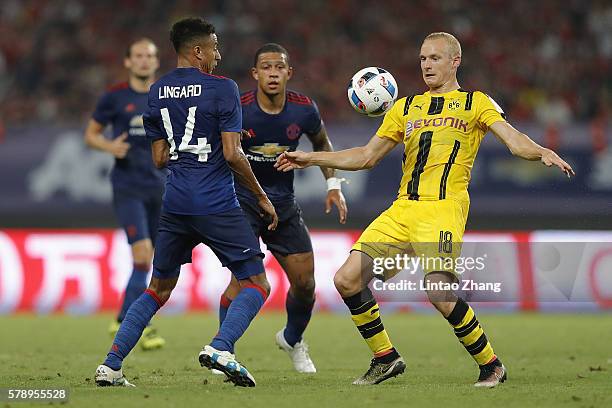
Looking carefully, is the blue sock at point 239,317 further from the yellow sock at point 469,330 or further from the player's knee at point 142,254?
the player's knee at point 142,254

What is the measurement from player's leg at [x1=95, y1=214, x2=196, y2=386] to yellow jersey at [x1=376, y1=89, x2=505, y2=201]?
61.5 inches

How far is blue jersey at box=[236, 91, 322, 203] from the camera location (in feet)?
27.6

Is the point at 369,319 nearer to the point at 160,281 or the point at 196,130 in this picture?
the point at 160,281

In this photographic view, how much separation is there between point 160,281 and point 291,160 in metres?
1.21

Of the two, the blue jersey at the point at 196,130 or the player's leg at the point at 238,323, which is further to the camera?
the blue jersey at the point at 196,130

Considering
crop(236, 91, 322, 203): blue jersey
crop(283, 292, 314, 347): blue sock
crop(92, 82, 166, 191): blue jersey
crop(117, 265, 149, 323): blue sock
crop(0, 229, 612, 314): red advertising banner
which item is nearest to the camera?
crop(236, 91, 322, 203): blue jersey

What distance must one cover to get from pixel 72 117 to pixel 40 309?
434cm

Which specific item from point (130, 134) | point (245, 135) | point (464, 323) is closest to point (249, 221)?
point (245, 135)

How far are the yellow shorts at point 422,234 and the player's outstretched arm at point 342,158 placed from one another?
14.8 inches

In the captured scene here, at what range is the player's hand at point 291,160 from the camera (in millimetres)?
7398

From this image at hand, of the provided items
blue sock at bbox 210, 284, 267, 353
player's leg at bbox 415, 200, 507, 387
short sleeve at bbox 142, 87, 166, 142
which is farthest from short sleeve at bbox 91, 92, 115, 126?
player's leg at bbox 415, 200, 507, 387

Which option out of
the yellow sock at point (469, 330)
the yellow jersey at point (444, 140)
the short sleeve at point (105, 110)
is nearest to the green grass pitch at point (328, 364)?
the yellow sock at point (469, 330)

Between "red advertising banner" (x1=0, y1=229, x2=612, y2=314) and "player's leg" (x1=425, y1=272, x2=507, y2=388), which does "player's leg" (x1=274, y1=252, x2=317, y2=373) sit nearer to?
"player's leg" (x1=425, y1=272, x2=507, y2=388)

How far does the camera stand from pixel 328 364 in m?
9.08
